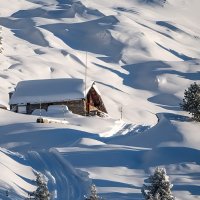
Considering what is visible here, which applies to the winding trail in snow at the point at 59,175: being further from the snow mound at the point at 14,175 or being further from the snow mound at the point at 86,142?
the snow mound at the point at 86,142

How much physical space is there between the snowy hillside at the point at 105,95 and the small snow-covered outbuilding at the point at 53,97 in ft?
13.2

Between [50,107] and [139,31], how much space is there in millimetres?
96091

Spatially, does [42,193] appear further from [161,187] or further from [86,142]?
[86,142]

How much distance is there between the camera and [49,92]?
53969 mm

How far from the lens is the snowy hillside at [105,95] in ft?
96.5

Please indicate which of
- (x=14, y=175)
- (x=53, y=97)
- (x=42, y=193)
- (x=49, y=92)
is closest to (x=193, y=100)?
(x=53, y=97)

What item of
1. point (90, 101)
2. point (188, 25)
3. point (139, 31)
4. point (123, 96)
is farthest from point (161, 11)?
point (90, 101)

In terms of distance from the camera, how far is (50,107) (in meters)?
51.8

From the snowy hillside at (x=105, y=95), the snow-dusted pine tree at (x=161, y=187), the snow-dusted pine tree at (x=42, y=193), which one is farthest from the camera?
the snowy hillside at (x=105, y=95)

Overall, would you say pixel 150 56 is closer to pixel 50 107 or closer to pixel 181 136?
pixel 50 107

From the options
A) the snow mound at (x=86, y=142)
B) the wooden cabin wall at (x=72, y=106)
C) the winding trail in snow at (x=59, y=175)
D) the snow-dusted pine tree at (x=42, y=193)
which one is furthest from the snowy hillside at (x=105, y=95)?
the snow-dusted pine tree at (x=42, y=193)

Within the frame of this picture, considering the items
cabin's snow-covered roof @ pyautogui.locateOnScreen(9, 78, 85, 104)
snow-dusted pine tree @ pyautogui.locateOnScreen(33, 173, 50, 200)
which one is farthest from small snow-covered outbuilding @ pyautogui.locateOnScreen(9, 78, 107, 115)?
snow-dusted pine tree @ pyautogui.locateOnScreen(33, 173, 50, 200)

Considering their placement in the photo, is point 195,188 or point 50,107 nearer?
point 195,188

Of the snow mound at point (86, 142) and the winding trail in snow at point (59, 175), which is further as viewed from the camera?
the snow mound at point (86, 142)
